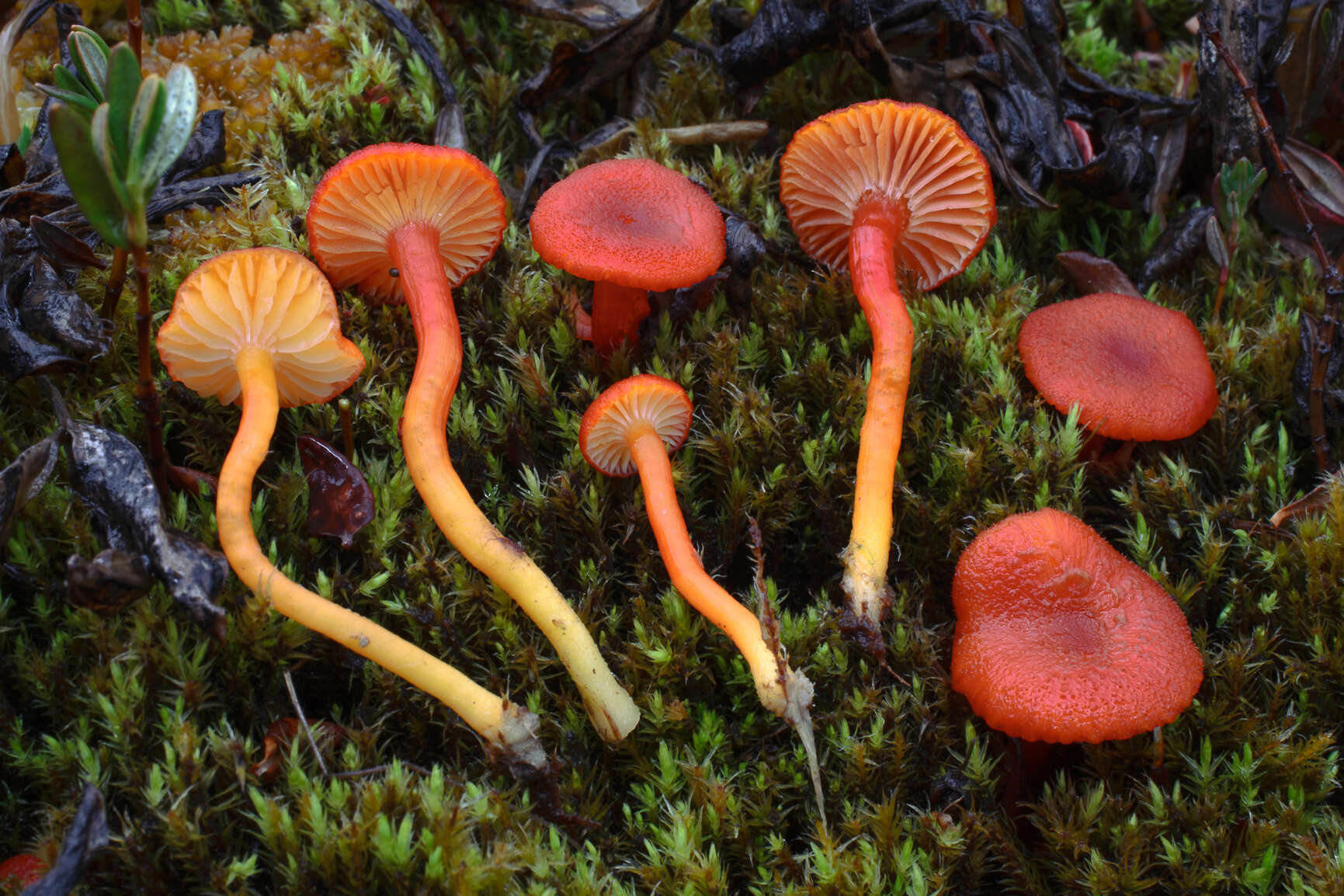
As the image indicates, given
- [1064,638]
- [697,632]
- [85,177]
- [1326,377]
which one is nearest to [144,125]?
[85,177]

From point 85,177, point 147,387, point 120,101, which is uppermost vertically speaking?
point 120,101

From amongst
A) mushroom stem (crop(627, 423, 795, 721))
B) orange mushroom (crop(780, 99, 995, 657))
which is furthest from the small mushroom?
orange mushroom (crop(780, 99, 995, 657))

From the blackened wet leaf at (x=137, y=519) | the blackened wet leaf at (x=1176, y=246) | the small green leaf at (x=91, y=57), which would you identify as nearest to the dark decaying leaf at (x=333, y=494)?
the blackened wet leaf at (x=137, y=519)

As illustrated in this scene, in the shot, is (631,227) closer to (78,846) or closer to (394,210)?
(394,210)

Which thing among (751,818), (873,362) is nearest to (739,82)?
(873,362)

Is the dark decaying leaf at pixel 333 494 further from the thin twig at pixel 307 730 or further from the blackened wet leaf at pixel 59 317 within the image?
the blackened wet leaf at pixel 59 317

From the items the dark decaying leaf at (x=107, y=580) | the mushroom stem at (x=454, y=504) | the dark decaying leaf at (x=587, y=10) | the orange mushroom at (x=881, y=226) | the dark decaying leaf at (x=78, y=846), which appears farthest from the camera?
the dark decaying leaf at (x=587, y=10)
